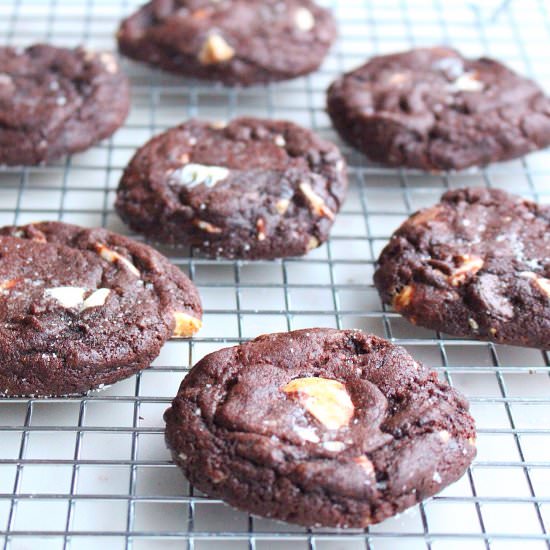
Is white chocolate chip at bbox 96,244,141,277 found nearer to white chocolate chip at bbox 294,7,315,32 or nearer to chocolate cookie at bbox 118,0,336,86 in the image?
chocolate cookie at bbox 118,0,336,86

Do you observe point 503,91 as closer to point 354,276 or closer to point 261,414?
point 354,276

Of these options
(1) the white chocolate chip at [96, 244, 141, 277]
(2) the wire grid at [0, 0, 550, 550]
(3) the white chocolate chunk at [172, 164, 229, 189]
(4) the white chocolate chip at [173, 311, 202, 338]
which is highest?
(3) the white chocolate chunk at [172, 164, 229, 189]

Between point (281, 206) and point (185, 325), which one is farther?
point (281, 206)

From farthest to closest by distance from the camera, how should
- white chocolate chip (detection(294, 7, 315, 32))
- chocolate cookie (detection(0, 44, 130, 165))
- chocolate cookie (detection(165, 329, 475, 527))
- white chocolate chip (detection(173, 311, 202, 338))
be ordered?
white chocolate chip (detection(294, 7, 315, 32)), chocolate cookie (detection(0, 44, 130, 165)), white chocolate chip (detection(173, 311, 202, 338)), chocolate cookie (detection(165, 329, 475, 527))

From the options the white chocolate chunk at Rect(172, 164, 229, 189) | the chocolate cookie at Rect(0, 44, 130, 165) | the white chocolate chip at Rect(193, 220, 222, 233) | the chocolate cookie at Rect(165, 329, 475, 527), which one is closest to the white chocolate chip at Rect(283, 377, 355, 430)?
the chocolate cookie at Rect(165, 329, 475, 527)

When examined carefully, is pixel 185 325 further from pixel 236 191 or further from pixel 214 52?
pixel 214 52

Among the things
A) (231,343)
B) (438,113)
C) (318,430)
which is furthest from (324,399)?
(438,113)

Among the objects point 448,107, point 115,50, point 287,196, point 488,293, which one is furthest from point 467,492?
point 115,50
